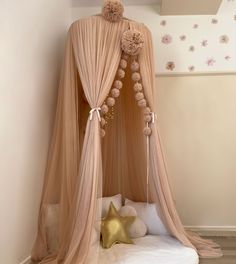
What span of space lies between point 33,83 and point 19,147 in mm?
567

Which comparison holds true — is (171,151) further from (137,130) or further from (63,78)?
(63,78)

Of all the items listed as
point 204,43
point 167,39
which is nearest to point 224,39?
point 204,43

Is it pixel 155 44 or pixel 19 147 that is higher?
pixel 155 44

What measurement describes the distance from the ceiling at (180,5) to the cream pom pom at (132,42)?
2.86 feet

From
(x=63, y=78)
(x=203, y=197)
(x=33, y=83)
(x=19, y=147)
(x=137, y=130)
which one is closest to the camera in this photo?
(x=19, y=147)

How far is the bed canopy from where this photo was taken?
2.50m

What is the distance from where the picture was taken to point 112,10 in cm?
275

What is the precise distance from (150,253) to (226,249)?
867 mm

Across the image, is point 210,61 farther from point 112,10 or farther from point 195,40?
point 112,10

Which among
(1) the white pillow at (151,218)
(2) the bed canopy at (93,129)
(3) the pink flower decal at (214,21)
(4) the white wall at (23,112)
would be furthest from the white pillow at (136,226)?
(3) the pink flower decal at (214,21)

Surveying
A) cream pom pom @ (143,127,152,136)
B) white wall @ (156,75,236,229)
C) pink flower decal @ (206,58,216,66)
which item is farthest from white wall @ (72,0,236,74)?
cream pom pom @ (143,127,152,136)

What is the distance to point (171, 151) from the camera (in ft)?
11.6

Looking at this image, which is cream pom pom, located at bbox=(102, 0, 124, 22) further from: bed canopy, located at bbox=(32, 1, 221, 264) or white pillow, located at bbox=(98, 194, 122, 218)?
white pillow, located at bbox=(98, 194, 122, 218)

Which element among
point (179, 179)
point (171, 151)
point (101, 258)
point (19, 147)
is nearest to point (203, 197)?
point (179, 179)
